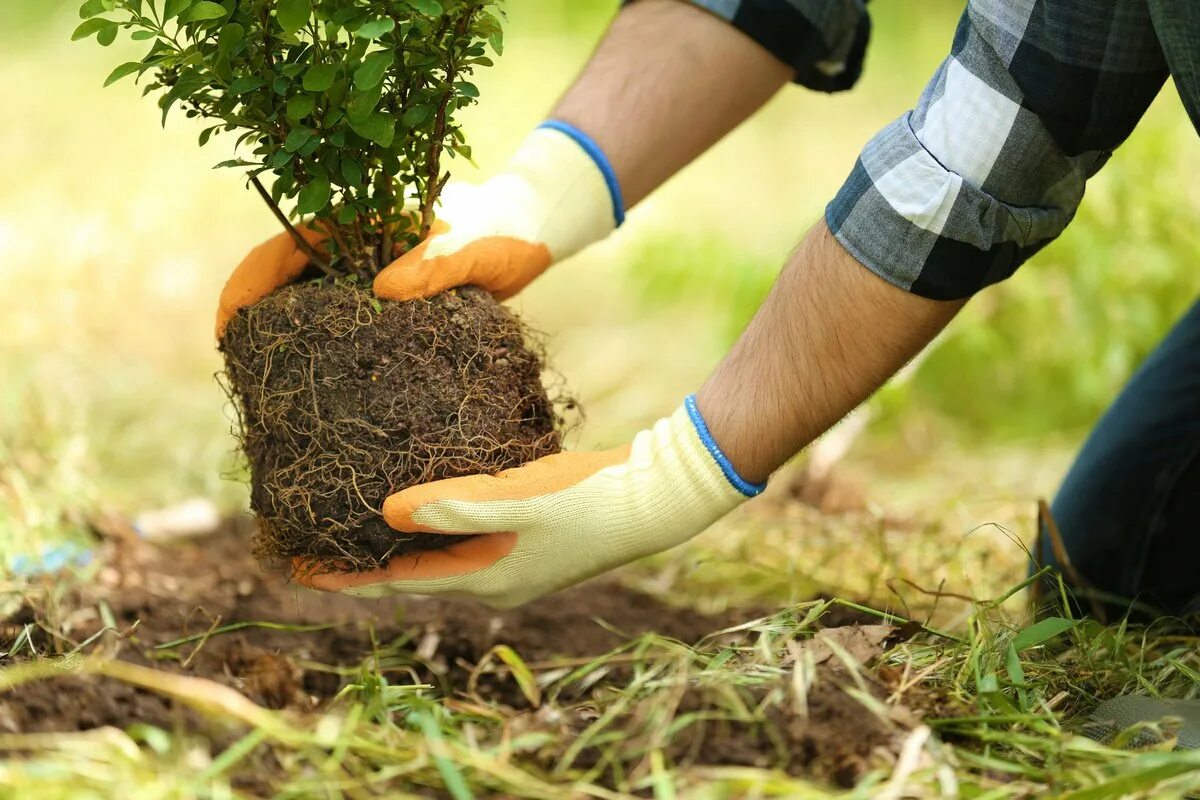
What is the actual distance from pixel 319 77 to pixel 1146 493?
1769 millimetres

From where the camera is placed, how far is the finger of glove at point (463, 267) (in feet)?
5.28

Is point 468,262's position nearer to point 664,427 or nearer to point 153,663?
point 664,427

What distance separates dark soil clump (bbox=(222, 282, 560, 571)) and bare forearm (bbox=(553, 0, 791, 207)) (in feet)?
1.93

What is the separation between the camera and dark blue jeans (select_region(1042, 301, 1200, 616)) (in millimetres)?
2146

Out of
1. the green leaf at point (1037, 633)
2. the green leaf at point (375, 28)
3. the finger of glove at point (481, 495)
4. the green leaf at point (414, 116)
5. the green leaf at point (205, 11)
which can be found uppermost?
the green leaf at point (205, 11)

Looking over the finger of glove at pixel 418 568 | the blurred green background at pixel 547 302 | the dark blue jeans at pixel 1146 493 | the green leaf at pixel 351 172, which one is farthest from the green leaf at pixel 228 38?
the dark blue jeans at pixel 1146 493

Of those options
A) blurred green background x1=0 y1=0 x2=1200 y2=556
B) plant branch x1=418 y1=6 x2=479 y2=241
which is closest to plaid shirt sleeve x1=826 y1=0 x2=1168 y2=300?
plant branch x1=418 y1=6 x2=479 y2=241

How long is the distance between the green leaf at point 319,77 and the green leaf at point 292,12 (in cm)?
6

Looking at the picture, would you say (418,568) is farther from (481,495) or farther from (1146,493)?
(1146,493)

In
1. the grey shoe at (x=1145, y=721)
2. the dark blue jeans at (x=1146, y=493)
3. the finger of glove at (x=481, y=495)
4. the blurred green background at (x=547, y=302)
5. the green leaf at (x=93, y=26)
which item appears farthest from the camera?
A: the blurred green background at (x=547, y=302)

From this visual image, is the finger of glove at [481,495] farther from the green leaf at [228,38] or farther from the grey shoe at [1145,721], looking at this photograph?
the grey shoe at [1145,721]

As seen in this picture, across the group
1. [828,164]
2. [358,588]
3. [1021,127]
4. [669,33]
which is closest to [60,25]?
[828,164]

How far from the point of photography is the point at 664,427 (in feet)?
5.55

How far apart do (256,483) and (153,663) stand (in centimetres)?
30
